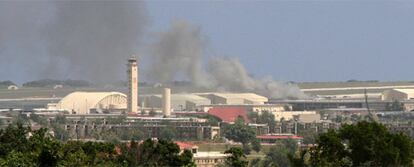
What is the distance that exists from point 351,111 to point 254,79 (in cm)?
2515

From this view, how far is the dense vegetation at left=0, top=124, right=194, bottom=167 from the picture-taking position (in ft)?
108

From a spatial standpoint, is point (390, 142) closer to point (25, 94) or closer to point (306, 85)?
point (25, 94)

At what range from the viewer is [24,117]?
109m

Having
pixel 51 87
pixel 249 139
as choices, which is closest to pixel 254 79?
pixel 51 87

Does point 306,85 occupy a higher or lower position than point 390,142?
higher

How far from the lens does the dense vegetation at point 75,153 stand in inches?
1302

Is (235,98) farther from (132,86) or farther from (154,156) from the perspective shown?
(154,156)

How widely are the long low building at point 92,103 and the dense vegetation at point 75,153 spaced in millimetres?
89049

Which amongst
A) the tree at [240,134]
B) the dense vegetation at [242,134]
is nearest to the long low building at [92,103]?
the dense vegetation at [242,134]

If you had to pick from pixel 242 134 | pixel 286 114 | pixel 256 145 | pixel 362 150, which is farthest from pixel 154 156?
pixel 286 114

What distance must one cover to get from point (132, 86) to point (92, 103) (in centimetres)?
889

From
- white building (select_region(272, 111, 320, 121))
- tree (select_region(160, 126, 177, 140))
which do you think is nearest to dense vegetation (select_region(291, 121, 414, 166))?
tree (select_region(160, 126, 177, 140))

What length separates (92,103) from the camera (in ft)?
433

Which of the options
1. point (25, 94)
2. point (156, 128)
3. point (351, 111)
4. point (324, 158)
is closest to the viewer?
point (324, 158)
